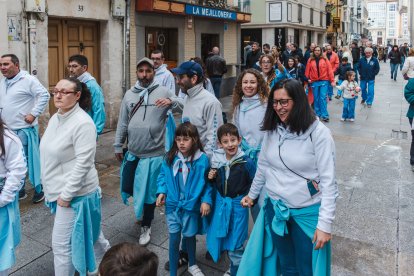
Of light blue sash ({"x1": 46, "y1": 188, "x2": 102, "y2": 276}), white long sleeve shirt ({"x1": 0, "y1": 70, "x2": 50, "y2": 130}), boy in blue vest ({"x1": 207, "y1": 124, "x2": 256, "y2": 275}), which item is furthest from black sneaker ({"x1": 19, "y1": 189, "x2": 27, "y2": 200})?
boy in blue vest ({"x1": 207, "y1": 124, "x2": 256, "y2": 275})

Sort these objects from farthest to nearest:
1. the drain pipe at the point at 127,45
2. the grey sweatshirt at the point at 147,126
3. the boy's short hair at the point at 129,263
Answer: the drain pipe at the point at 127,45 < the grey sweatshirt at the point at 147,126 < the boy's short hair at the point at 129,263

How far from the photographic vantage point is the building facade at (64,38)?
25.8 feet

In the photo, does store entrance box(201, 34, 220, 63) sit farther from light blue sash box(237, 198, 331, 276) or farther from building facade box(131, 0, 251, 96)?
light blue sash box(237, 198, 331, 276)

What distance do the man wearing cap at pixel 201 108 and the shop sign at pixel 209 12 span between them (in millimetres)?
8634

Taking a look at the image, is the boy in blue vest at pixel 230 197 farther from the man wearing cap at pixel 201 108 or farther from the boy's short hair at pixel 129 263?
the boy's short hair at pixel 129 263

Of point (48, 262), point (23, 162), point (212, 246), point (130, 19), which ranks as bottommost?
point (48, 262)

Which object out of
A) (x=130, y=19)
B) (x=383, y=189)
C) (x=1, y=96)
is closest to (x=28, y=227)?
(x=1, y=96)

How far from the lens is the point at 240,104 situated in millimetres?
4234

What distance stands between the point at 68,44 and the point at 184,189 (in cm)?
693

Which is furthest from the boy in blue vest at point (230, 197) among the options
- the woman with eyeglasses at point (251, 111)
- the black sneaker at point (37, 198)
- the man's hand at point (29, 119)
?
the black sneaker at point (37, 198)

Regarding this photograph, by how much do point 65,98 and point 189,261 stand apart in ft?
5.69

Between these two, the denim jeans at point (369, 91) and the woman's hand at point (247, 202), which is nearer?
the woman's hand at point (247, 202)

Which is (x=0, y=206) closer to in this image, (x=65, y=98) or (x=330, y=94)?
(x=65, y=98)

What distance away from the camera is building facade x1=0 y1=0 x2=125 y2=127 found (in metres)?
7.88
